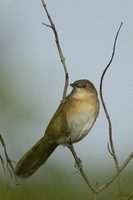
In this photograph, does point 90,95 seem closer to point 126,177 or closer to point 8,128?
point 126,177

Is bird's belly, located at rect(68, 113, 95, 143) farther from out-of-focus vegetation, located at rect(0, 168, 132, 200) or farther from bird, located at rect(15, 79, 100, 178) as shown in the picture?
out-of-focus vegetation, located at rect(0, 168, 132, 200)

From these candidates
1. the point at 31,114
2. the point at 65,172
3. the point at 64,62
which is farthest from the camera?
the point at 31,114

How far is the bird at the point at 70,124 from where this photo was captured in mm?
7008

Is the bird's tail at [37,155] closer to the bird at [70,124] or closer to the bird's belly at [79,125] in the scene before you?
the bird at [70,124]

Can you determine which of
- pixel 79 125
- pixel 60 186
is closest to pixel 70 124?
pixel 79 125

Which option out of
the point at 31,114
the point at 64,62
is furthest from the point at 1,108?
the point at 64,62

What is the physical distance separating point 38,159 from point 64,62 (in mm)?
3194

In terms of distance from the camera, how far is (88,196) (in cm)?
816

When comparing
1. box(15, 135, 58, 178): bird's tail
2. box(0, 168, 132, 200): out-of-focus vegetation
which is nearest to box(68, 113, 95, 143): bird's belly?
box(15, 135, 58, 178): bird's tail

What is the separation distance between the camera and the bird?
7008mm

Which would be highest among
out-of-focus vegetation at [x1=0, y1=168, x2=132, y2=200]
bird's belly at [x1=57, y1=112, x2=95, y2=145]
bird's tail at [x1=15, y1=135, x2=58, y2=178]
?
bird's belly at [x1=57, y1=112, x2=95, y2=145]

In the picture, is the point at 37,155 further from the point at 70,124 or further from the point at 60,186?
the point at 60,186

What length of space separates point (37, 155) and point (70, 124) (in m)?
0.81

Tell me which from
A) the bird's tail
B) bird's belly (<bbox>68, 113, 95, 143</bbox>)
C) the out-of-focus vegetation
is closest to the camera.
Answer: bird's belly (<bbox>68, 113, 95, 143</bbox>)
